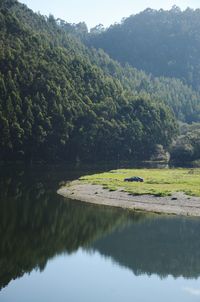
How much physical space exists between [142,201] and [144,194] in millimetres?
4906

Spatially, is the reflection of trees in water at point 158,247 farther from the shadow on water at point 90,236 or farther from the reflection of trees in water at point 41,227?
the reflection of trees in water at point 41,227

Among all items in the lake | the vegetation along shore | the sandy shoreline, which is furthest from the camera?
the vegetation along shore

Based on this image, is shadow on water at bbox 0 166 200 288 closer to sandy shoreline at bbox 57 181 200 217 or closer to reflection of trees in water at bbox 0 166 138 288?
reflection of trees in water at bbox 0 166 138 288

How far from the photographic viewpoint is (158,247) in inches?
2522

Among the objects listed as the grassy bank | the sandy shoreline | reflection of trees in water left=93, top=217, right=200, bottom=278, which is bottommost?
reflection of trees in water left=93, top=217, right=200, bottom=278

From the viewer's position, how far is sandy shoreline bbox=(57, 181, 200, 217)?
84.8m

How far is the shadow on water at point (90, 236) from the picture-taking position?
56.5m

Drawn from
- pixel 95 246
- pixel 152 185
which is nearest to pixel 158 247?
pixel 95 246

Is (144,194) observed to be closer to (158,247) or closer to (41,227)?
(41,227)

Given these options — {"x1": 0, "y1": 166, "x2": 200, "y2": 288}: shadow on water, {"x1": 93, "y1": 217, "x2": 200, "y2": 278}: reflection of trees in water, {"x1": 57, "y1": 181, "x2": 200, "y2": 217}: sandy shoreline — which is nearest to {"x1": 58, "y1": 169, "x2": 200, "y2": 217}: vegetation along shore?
{"x1": 57, "y1": 181, "x2": 200, "y2": 217}: sandy shoreline

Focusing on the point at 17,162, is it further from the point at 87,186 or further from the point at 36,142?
the point at 87,186

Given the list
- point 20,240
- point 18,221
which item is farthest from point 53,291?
point 18,221

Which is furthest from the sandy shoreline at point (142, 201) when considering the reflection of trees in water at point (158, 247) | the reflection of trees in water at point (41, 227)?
the reflection of trees in water at point (158, 247)

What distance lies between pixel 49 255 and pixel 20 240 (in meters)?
5.93
